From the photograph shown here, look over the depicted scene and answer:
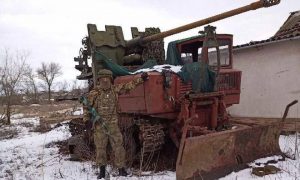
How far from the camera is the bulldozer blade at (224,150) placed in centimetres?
652

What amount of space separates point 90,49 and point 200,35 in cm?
292

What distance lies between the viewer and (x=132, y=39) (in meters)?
10.7

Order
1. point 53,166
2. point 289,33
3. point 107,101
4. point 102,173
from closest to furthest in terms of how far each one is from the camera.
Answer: point 102,173, point 107,101, point 53,166, point 289,33

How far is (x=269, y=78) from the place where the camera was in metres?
13.2

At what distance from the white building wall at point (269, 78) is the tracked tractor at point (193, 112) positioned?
12.3ft

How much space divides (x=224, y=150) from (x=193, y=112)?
1.17 meters

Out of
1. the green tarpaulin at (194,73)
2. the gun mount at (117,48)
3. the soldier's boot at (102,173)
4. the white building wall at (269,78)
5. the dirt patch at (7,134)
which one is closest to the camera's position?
the soldier's boot at (102,173)

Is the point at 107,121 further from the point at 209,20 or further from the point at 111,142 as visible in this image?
the point at 209,20

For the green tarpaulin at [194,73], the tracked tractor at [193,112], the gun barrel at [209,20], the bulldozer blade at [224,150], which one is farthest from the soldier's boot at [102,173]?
the gun barrel at [209,20]

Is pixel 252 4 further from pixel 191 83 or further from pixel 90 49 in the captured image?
pixel 90 49

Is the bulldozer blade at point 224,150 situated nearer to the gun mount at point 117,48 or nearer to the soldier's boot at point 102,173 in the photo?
the soldier's boot at point 102,173

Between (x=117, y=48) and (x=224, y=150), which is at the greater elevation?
(x=117, y=48)

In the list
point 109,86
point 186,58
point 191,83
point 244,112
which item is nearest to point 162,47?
point 186,58

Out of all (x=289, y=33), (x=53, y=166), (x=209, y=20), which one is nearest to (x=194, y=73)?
(x=209, y=20)
